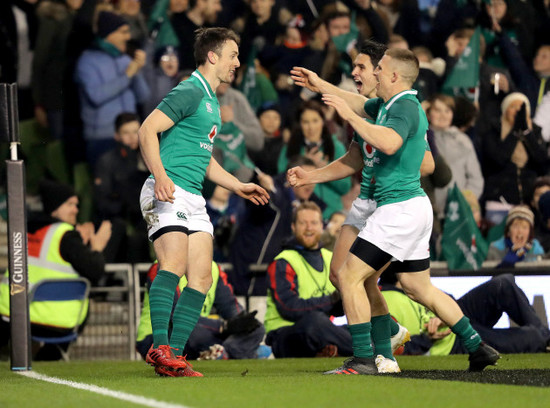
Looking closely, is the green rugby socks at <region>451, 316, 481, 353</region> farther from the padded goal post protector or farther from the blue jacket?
the blue jacket

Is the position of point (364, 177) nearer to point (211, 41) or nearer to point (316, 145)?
point (211, 41)

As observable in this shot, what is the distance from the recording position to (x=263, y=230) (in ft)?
36.5

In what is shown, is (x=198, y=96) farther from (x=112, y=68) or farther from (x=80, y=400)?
(x=112, y=68)

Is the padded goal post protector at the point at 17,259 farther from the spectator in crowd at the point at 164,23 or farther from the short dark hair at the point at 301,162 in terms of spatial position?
the spectator in crowd at the point at 164,23

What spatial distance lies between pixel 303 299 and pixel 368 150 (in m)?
3.27

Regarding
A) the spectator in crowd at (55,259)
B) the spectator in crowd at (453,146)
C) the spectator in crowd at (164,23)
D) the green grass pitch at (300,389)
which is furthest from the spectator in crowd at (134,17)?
the green grass pitch at (300,389)

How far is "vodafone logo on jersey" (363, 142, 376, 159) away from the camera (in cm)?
679

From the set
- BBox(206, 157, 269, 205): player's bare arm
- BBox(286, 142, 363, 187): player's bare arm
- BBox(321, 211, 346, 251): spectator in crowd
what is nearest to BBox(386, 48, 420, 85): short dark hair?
BBox(286, 142, 363, 187): player's bare arm

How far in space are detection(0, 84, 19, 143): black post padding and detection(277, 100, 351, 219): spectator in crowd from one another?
4514 mm

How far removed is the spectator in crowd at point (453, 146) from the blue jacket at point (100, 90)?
3.69 m

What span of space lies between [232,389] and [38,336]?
15.5 ft

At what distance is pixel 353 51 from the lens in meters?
13.1

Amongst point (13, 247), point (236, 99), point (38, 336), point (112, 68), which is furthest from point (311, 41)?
point (13, 247)

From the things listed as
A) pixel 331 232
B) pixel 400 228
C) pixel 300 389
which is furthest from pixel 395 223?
pixel 331 232
